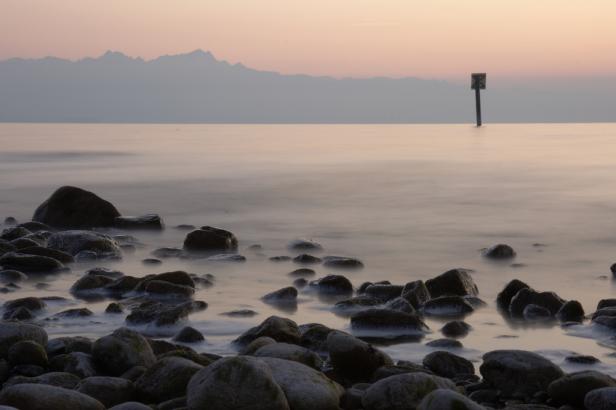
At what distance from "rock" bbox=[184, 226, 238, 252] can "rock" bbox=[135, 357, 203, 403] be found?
608cm

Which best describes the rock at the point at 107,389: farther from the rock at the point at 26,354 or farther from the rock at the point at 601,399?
the rock at the point at 601,399

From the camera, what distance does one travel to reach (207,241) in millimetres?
11727

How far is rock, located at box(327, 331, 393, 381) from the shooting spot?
19.8 feet

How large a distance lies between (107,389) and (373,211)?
12.0m

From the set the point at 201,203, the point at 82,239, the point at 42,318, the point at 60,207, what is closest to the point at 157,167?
the point at 201,203

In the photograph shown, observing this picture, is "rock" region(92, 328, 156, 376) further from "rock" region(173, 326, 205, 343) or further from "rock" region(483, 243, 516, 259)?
"rock" region(483, 243, 516, 259)

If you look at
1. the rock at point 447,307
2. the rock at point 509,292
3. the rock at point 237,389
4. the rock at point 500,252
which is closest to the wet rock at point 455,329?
the rock at point 447,307

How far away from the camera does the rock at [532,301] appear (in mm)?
8047

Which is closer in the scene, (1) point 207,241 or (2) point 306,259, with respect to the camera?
(2) point 306,259

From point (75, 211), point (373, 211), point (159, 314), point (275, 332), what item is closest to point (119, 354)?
point (275, 332)

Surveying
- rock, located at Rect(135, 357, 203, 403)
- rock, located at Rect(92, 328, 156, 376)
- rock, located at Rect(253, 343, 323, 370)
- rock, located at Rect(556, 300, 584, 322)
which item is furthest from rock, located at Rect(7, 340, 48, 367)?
rock, located at Rect(556, 300, 584, 322)

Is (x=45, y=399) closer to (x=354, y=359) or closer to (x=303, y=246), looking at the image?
(x=354, y=359)

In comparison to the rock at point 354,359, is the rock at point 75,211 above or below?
above

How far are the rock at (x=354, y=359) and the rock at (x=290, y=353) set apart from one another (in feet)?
0.49
